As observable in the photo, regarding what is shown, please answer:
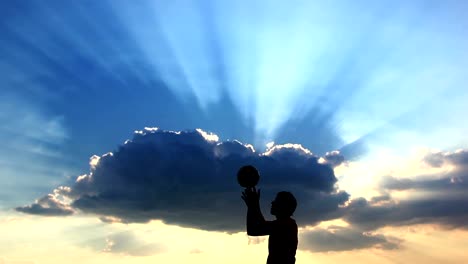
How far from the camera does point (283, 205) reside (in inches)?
416

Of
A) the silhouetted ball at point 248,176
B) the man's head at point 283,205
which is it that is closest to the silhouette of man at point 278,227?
the man's head at point 283,205

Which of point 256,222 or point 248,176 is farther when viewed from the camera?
point 248,176

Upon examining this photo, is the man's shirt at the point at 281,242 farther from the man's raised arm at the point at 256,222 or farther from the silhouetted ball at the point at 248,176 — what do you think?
the silhouetted ball at the point at 248,176

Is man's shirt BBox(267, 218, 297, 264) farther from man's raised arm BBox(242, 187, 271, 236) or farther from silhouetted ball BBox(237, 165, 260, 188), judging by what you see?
silhouetted ball BBox(237, 165, 260, 188)

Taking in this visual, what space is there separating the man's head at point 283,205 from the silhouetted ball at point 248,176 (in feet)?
3.00

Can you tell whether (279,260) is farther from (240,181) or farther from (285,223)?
(240,181)

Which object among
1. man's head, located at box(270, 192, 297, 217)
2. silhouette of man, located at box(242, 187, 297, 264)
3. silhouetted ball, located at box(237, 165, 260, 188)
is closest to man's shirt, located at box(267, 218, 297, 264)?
silhouette of man, located at box(242, 187, 297, 264)

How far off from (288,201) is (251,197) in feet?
2.46

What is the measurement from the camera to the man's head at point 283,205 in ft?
34.7

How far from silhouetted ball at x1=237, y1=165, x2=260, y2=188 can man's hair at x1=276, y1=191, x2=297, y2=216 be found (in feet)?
3.04

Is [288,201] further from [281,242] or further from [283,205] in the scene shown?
[281,242]

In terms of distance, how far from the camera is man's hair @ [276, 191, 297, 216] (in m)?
10.6

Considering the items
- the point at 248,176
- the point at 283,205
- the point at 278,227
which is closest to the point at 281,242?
the point at 278,227

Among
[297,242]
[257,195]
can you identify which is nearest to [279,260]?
[297,242]
